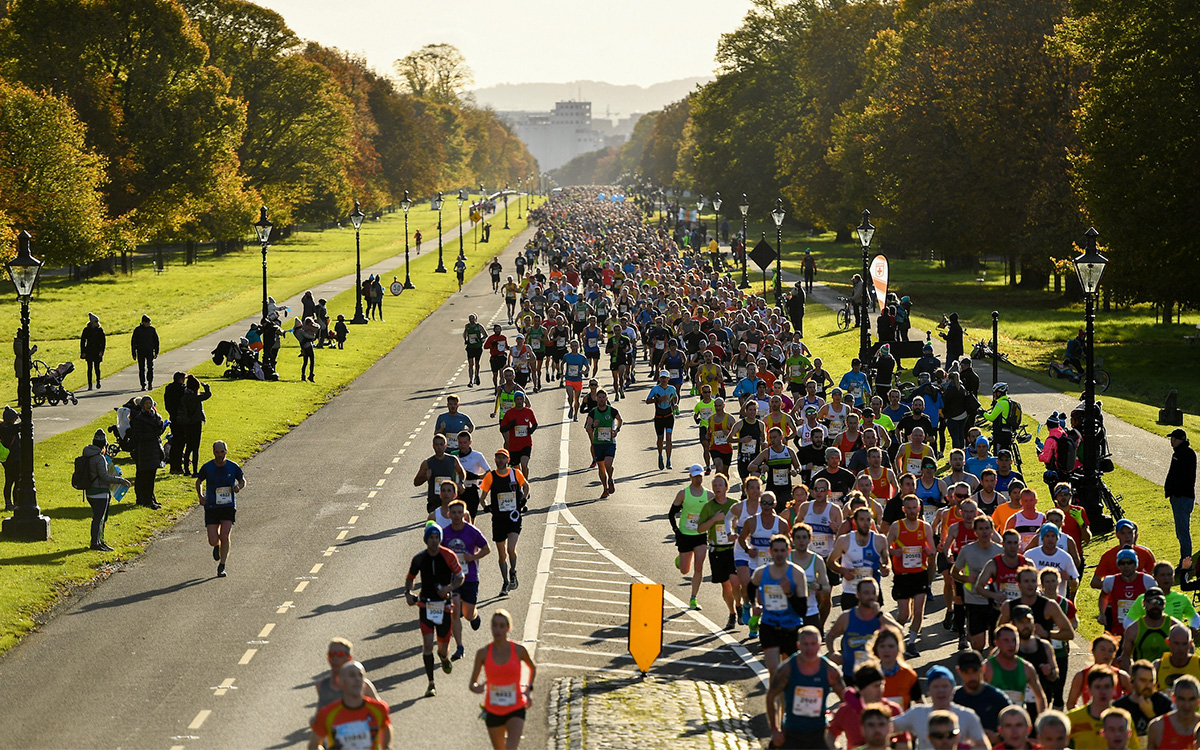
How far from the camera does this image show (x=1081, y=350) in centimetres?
3650

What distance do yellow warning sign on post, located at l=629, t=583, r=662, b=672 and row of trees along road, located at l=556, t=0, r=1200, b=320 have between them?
30476 mm

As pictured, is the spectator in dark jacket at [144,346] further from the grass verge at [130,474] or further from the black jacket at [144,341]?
the grass verge at [130,474]

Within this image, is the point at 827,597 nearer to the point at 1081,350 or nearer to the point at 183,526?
the point at 183,526

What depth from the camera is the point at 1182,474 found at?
1745cm

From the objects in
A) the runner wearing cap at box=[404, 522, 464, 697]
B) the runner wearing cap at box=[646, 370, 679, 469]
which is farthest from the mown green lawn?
the runner wearing cap at box=[404, 522, 464, 697]

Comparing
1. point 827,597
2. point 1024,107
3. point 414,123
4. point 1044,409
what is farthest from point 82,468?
point 414,123

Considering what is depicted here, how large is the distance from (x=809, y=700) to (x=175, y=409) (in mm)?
17261

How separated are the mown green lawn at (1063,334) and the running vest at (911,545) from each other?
15.8 meters

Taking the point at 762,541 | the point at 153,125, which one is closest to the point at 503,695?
the point at 762,541

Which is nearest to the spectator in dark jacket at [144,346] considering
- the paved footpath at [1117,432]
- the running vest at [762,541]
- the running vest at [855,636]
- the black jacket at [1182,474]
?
the paved footpath at [1117,432]

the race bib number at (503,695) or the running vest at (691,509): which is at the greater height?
the running vest at (691,509)

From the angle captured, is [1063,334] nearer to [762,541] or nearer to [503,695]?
[762,541]

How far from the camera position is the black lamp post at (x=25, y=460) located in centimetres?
1955

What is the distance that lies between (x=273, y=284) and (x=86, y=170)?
40.9 ft
